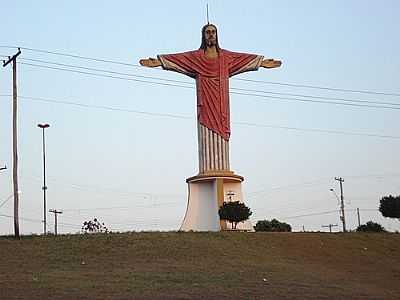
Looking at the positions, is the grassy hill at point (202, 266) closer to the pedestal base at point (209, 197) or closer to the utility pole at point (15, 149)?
the utility pole at point (15, 149)

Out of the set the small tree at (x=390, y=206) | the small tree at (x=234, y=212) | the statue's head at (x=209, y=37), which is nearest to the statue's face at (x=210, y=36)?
the statue's head at (x=209, y=37)

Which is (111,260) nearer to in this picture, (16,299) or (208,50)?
(16,299)

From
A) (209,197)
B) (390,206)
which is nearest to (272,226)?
(209,197)

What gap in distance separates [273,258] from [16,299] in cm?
1687

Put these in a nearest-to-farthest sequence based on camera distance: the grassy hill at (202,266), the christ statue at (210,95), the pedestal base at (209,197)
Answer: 1. the grassy hill at (202,266)
2. the pedestal base at (209,197)
3. the christ statue at (210,95)

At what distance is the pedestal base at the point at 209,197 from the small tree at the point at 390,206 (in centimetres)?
915

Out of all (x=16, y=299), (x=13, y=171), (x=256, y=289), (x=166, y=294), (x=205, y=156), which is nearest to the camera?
(x=16, y=299)

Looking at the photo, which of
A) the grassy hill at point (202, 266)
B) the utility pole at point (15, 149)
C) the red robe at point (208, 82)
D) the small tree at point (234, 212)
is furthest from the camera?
the red robe at point (208, 82)

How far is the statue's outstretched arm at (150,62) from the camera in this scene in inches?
1934

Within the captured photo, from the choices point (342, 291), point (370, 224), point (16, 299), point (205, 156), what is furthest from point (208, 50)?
point (16, 299)

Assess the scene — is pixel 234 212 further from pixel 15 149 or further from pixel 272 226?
pixel 15 149

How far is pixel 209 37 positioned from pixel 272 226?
14.2 m

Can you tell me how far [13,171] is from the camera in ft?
133

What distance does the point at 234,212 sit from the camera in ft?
153
